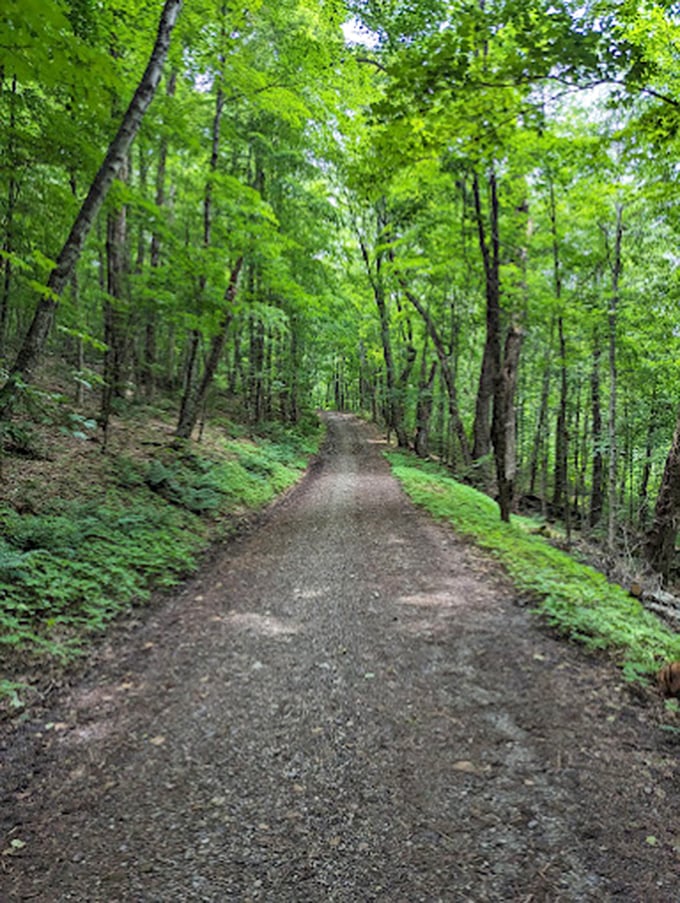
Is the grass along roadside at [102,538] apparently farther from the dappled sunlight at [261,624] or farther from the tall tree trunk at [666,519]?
the tall tree trunk at [666,519]

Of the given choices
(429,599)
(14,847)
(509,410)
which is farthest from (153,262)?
(14,847)

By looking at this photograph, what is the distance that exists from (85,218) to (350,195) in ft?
58.6

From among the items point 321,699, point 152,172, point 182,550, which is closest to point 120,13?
point 182,550

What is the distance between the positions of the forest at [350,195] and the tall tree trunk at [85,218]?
0.02 metres

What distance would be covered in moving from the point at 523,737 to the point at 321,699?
1.42m

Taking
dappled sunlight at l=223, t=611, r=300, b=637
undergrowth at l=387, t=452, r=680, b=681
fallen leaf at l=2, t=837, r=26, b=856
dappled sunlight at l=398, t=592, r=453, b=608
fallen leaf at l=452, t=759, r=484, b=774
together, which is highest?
undergrowth at l=387, t=452, r=680, b=681

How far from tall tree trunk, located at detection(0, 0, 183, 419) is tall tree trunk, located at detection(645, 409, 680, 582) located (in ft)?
29.2

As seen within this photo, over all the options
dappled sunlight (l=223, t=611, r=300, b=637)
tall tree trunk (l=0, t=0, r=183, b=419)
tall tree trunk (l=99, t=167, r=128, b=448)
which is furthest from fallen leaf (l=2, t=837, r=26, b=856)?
tall tree trunk (l=99, t=167, r=128, b=448)

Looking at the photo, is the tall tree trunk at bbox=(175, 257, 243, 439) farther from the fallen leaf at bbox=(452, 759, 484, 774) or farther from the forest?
the fallen leaf at bbox=(452, 759, 484, 774)

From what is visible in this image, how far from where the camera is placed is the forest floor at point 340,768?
7.34 feet

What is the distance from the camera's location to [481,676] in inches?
159

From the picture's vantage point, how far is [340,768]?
2967mm

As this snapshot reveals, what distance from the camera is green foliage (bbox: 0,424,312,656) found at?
4.34m

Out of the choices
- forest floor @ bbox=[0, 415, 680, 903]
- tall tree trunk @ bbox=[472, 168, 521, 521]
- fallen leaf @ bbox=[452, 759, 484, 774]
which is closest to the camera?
forest floor @ bbox=[0, 415, 680, 903]
